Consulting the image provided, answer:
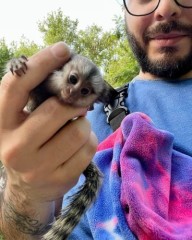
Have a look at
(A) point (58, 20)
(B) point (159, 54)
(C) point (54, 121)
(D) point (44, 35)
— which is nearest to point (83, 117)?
(C) point (54, 121)

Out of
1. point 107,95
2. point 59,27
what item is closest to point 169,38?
point 107,95

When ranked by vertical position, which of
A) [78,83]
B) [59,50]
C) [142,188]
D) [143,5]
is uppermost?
[59,50]

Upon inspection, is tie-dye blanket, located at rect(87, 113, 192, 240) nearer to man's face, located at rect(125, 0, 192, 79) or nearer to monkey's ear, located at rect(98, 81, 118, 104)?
monkey's ear, located at rect(98, 81, 118, 104)

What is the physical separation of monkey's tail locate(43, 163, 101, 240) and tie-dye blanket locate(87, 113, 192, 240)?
0.03m

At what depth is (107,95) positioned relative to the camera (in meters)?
1.75

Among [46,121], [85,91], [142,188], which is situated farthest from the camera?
[85,91]

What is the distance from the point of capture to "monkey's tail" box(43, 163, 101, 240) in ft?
4.61

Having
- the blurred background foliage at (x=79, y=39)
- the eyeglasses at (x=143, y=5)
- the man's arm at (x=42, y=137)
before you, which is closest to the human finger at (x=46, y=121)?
the man's arm at (x=42, y=137)

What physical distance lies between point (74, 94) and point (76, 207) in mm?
420

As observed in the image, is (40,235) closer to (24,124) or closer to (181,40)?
(24,124)

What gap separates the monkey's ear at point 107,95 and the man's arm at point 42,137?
0.35 meters

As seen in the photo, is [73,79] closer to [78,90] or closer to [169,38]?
[78,90]

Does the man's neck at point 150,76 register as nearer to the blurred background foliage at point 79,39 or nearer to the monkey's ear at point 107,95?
the monkey's ear at point 107,95

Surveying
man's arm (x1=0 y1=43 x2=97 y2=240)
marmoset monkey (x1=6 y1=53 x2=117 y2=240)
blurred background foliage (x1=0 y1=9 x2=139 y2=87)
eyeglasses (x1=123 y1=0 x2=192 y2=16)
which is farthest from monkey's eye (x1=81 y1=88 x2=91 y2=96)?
blurred background foliage (x1=0 y1=9 x2=139 y2=87)
